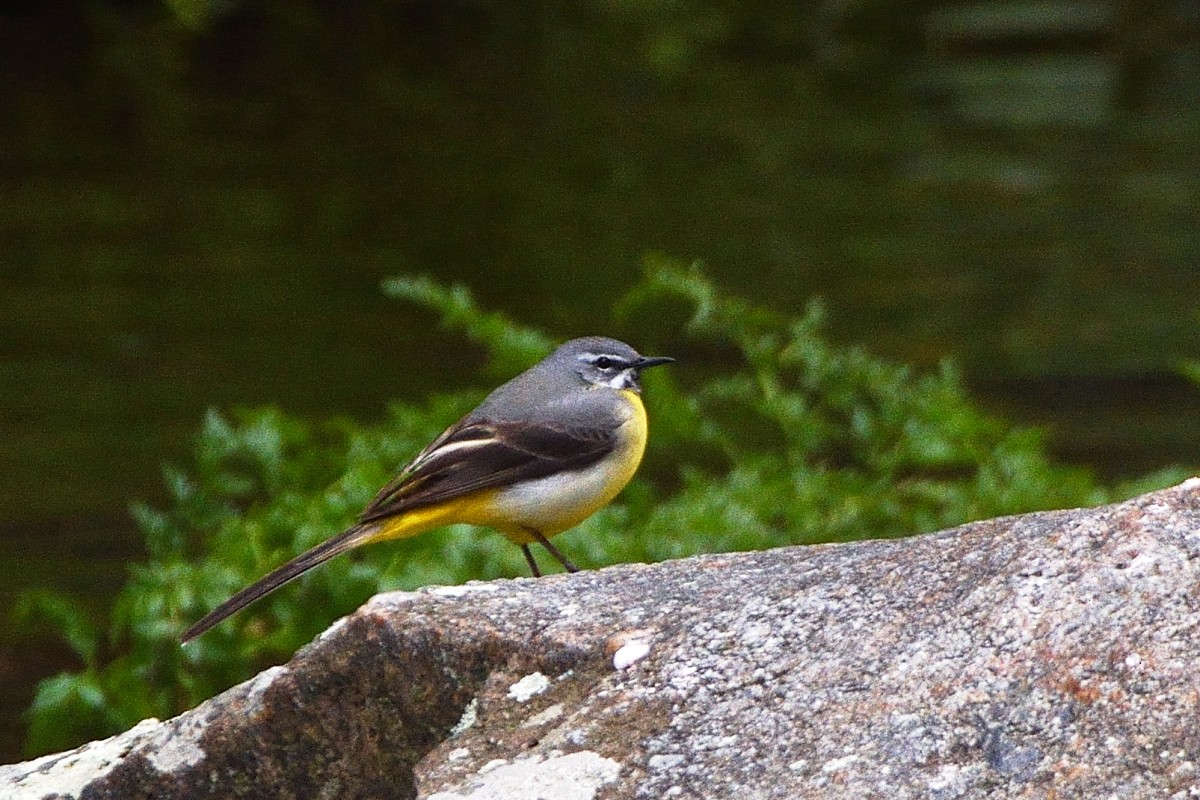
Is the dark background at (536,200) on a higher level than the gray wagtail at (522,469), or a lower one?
lower

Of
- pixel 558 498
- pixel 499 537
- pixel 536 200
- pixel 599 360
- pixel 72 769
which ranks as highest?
pixel 72 769

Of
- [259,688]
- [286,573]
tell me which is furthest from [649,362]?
[259,688]

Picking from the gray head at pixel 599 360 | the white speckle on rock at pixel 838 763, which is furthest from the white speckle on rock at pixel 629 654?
the gray head at pixel 599 360

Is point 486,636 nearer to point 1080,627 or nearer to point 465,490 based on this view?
point 1080,627

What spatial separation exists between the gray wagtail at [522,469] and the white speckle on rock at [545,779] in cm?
203

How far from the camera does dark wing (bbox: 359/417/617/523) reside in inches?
222

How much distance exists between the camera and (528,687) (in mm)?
3670

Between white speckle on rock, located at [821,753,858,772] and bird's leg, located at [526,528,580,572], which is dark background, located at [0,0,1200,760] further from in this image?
white speckle on rock, located at [821,753,858,772]

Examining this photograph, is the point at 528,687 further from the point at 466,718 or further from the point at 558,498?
the point at 558,498

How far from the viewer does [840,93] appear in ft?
67.9

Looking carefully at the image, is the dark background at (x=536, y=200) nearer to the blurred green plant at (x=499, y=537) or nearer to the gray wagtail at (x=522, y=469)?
the blurred green plant at (x=499, y=537)

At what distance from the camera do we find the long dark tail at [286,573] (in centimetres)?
523

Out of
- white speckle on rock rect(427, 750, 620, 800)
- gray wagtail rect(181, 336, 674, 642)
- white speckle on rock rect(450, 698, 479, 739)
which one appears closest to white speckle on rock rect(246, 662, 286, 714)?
white speckle on rock rect(450, 698, 479, 739)

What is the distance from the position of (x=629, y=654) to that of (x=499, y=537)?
2592 mm
